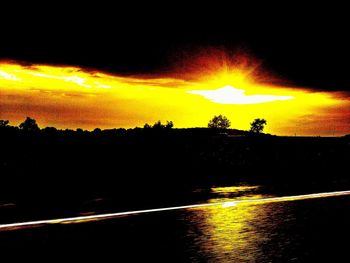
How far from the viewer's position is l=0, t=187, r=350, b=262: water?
17.4ft

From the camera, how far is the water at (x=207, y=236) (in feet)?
17.4

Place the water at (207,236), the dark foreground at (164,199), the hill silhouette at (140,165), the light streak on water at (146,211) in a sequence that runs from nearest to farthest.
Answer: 1. the water at (207,236)
2. the dark foreground at (164,199)
3. the light streak on water at (146,211)
4. the hill silhouette at (140,165)

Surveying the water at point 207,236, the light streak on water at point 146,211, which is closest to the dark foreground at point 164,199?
the water at point 207,236

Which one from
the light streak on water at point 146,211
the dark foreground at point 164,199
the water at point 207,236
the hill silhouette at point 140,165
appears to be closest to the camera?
the water at point 207,236

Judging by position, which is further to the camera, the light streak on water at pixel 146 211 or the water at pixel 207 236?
the light streak on water at pixel 146 211

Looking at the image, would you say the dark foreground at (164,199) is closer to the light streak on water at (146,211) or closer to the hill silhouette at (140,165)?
the hill silhouette at (140,165)

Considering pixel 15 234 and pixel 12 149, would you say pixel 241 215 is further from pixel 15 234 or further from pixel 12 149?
pixel 12 149

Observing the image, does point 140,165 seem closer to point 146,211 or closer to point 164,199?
point 164,199

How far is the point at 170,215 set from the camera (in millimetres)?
7715

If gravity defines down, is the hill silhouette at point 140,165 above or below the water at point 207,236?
above

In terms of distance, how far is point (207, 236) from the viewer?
6176 millimetres

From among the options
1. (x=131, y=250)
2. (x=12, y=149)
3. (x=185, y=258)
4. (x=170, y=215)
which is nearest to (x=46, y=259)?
(x=131, y=250)

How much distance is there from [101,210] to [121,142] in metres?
14.5

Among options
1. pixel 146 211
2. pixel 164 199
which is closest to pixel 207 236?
pixel 146 211
